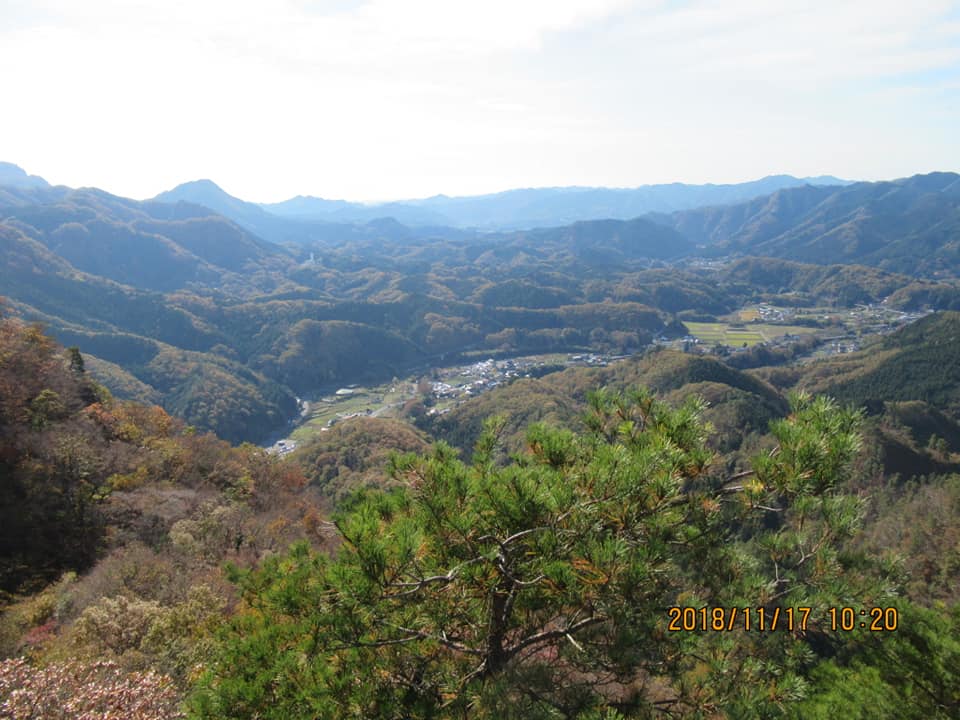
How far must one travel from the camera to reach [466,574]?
356 centimetres

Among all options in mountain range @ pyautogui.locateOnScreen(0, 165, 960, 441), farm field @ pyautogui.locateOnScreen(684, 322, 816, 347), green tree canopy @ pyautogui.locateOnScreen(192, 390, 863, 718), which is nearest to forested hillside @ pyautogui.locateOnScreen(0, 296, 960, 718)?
green tree canopy @ pyautogui.locateOnScreen(192, 390, 863, 718)

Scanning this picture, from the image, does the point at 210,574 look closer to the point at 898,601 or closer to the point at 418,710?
the point at 418,710

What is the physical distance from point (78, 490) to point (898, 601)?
2166cm

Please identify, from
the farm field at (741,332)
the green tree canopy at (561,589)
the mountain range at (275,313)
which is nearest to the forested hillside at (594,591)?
the green tree canopy at (561,589)

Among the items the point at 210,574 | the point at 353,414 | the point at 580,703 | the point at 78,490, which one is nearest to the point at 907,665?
the point at 580,703
